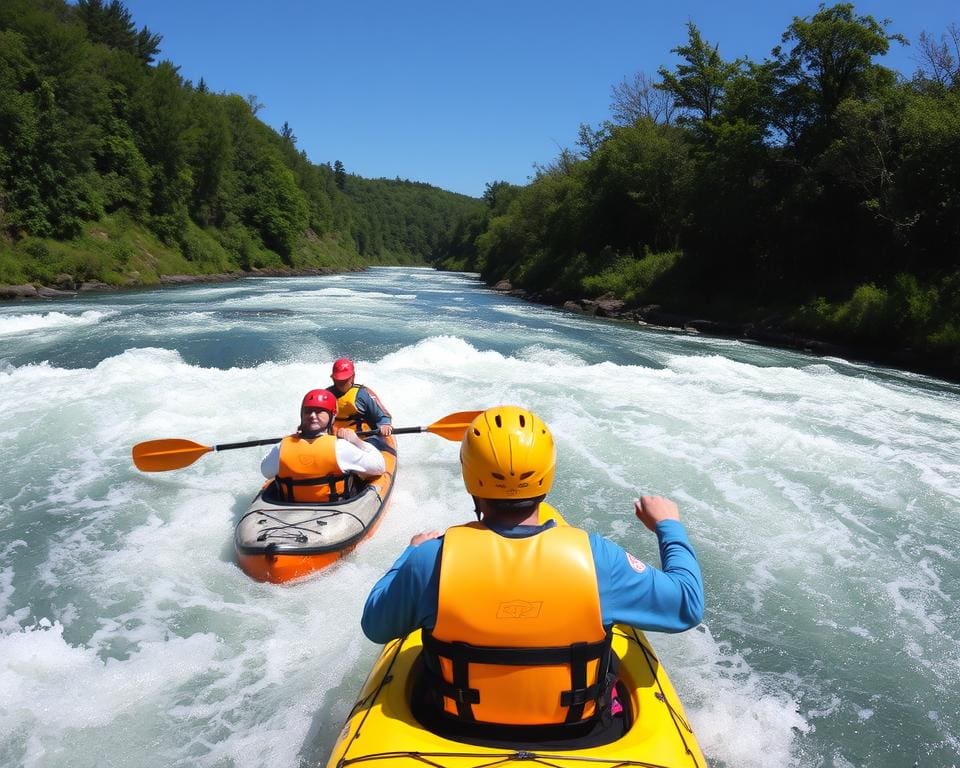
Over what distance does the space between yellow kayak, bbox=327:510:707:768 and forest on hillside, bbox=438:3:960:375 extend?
14.5 metres

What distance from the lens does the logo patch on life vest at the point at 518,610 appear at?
6.06ft

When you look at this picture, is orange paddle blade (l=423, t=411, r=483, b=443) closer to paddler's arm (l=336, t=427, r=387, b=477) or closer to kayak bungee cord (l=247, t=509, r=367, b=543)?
paddler's arm (l=336, t=427, r=387, b=477)

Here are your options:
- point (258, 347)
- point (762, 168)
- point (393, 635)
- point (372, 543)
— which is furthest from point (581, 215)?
point (393, 635)

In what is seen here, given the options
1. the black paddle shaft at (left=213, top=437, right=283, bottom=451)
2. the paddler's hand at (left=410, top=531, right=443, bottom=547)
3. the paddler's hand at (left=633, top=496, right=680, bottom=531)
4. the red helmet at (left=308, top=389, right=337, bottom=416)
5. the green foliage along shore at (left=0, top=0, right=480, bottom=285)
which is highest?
the green foliage along shore at (left=0, top=0, right=480, bottom=285)

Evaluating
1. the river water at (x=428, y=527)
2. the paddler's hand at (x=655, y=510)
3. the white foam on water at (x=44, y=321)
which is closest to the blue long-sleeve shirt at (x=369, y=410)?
the river water at (x=428, y=527)

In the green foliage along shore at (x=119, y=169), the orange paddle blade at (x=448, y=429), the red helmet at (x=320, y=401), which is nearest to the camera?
the red helmet at (x=320, y=401)

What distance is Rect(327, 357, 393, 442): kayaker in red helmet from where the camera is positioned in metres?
6.23

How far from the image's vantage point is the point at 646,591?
195 centimetres

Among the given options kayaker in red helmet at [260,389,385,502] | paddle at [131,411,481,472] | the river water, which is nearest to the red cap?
paddle at [131,411,481,472]

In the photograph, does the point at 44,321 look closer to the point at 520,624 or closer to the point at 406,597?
the point at 406,597

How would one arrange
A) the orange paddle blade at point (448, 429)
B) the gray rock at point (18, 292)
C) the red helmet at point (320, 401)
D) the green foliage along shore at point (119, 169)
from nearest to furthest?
the red helmet at point (320, 401) → the orange paddle blade at point (448, 429) → the gray rock at point (18, 292) → the green foliage along shore at point (119, 169)

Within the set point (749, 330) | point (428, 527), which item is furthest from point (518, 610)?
point (749, 330)

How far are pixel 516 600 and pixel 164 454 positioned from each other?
4.67 metres

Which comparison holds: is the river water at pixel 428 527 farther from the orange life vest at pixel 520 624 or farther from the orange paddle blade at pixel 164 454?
the orange life vest at pixel 520 624
